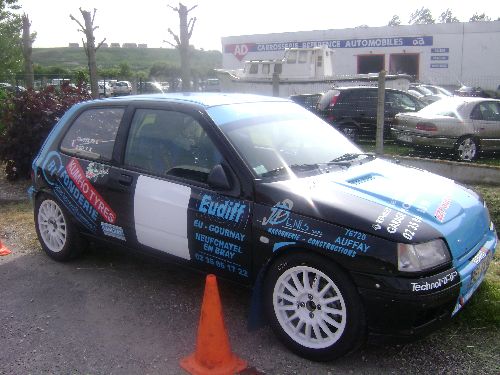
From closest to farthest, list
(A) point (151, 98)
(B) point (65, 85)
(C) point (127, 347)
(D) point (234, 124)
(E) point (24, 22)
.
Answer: (C) point (127, 347) < (D) point (234, 124) < (A) point (151, 98) < (B) point (65, 85) < (E) point (24, 22)

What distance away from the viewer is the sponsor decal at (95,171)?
450 cm

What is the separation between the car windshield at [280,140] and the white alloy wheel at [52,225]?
2.04 meters

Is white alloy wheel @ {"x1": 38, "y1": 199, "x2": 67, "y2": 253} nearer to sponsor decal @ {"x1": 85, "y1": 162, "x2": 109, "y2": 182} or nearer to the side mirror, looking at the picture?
sponsor decal @ {"x1": 85, "y1": 162, "x2": 109, "y2": 182}

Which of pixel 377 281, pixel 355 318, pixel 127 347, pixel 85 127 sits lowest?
pixel 127 347

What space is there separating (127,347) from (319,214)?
5.23ft

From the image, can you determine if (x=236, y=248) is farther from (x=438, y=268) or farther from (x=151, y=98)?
(x=151, y=98)

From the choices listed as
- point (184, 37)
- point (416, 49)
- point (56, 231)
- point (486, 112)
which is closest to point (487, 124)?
point (486, 112)

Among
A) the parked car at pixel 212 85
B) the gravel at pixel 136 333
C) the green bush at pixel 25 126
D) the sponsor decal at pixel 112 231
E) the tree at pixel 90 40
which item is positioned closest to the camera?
the gravel at pixel 136 333

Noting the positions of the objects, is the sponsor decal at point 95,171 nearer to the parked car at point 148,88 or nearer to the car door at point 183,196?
the car door at point 183,196

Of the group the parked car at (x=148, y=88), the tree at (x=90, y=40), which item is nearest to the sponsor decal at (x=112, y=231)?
the tree at (x=90, y=40)

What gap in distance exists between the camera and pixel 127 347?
11.8 feet

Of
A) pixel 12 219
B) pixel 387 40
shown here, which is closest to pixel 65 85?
pixel 12 219

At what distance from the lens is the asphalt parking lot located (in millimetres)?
3355

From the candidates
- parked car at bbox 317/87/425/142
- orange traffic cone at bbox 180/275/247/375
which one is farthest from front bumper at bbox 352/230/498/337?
parked car at bbox 317/87/425/142
